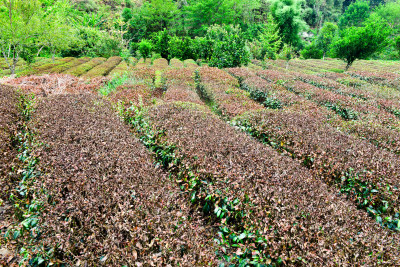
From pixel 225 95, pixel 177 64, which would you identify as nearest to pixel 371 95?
pixel 225 95

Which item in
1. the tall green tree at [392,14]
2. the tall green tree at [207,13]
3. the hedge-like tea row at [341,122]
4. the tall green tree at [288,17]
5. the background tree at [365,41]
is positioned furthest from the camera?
the tall green tree at [392,14]

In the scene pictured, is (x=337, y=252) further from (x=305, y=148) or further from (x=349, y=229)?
(x=305, y=148)

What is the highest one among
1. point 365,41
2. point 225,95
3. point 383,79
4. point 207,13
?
point 207,13

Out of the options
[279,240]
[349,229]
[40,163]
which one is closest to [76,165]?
[40,163]

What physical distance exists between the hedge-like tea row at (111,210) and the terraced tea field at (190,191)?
14 millimetres

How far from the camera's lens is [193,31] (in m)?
39.6

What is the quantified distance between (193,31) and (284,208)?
4288 centimetres

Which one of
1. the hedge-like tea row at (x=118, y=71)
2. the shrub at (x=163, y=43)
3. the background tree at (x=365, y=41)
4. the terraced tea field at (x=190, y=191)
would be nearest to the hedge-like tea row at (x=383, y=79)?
the background tree at (x=365, y=41)

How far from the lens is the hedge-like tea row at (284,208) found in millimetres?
1935

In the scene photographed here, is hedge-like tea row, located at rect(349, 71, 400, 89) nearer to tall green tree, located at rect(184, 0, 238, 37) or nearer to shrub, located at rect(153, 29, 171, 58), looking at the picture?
shrub, located at rect(153, 29, 171, 58)

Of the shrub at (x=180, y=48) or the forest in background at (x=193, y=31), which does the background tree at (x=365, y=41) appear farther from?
the shrub at (x=180, y=48)

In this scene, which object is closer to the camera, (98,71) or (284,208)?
(284,208)

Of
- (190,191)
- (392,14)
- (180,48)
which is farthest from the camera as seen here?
(392,14)

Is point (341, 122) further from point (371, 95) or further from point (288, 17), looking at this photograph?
point (288, 17)
